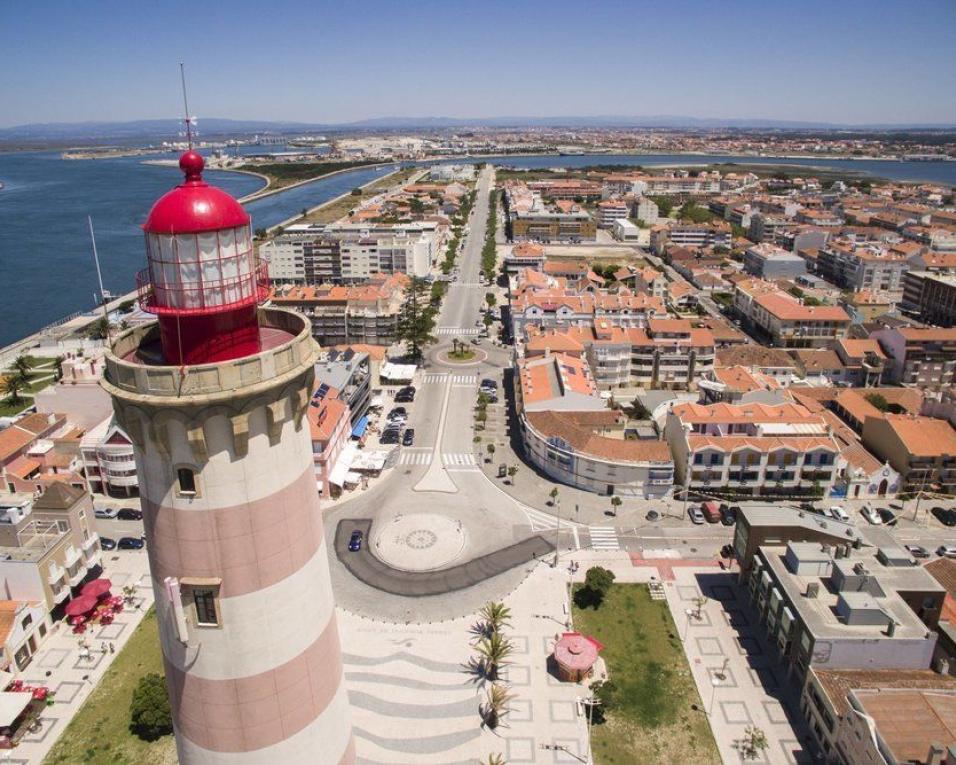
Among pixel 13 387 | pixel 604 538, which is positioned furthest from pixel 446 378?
pixel 13 387

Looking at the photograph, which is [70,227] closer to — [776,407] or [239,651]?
[776,407]

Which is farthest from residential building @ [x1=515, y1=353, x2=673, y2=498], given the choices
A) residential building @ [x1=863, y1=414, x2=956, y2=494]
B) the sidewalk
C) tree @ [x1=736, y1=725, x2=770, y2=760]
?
the sidewalk

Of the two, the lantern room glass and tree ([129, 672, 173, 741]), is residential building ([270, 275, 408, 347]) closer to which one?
tree ([129, 672, 173, 741])

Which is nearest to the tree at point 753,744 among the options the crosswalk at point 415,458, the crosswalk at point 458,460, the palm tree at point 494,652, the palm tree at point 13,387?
the palm tree at point 494,652

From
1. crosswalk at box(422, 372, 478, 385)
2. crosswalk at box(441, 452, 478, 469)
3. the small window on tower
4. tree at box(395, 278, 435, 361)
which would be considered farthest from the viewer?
tree at box(395, 278, 435, 361)

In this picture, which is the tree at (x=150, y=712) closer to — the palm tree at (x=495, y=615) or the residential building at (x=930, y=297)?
the palm tree at (x=495, y=615)

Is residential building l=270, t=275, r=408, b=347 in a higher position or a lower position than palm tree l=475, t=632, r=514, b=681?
higher
